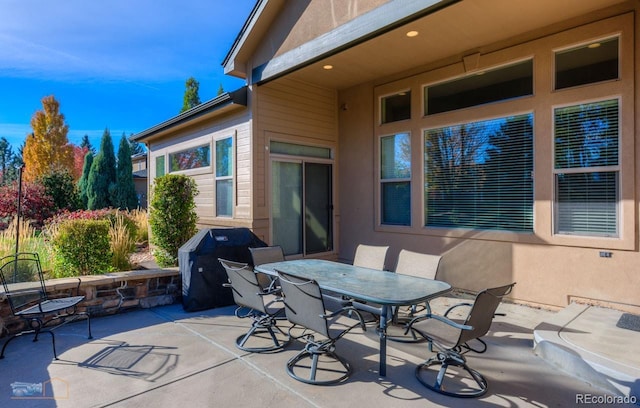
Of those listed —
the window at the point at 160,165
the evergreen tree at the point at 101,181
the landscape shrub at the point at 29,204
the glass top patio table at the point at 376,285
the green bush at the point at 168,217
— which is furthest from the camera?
the evergreen tree at the point at 101,181

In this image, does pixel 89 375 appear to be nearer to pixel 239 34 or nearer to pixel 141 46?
pixel 239 34

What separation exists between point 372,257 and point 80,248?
421cm

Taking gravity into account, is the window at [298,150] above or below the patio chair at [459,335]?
above

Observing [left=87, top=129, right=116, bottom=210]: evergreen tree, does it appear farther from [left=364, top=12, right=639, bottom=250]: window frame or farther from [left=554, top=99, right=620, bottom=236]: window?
[left=554, top=99, right=620, bottom=236]: window

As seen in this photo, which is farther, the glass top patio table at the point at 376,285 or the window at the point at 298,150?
the window at the point at 298,150

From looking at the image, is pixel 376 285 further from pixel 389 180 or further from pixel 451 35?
pixel 451 35

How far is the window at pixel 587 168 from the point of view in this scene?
421cm

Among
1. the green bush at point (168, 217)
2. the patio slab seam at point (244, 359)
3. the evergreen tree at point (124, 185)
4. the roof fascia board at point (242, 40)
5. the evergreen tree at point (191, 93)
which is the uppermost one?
the evergreen tree at point (191, 93)

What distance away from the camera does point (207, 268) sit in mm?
4789

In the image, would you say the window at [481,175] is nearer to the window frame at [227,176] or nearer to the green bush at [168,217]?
the window frame at [227,176]

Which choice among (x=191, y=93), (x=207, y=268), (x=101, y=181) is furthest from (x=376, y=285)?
(x=191, y=93)

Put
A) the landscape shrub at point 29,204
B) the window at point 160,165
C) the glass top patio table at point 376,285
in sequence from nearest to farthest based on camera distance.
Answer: the glass top patio table at point 376,285 < the window at point 160,165 < the landscape shrub at point 29,204

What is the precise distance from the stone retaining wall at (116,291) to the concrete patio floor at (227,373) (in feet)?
1.14

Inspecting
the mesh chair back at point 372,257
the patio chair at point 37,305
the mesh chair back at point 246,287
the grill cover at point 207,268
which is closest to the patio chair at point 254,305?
the mesh chair back at point 246,287
